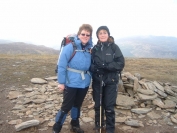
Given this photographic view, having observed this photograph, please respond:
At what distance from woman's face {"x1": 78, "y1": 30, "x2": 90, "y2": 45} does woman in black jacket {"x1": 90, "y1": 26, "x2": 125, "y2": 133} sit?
1.52 feet

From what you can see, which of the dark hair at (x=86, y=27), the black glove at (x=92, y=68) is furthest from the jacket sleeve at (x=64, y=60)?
the black glove at (x=92, y=68)

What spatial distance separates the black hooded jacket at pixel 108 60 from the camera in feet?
18.5

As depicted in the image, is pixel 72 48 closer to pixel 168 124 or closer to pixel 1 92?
pixel 168 124

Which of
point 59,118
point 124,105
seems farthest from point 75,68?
point 124,105

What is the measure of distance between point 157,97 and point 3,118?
6788 millimetres

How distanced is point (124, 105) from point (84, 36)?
4213 millimetres

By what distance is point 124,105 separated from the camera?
8281 millimetres

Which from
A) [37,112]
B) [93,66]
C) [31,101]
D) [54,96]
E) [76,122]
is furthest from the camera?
[54,96]

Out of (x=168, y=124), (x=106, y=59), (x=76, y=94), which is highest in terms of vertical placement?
(x=106, y=59)

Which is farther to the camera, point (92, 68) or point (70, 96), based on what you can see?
point (92, 68)

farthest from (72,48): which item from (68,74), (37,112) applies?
(37,112)

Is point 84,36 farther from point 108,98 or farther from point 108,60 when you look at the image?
point 108,98

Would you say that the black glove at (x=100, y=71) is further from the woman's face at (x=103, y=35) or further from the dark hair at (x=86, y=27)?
the dark hair at (x=86, y=27)

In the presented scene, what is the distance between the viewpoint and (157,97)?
9.02 m
